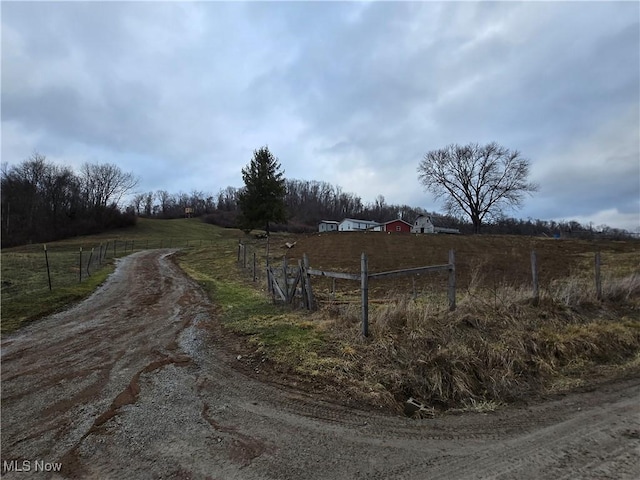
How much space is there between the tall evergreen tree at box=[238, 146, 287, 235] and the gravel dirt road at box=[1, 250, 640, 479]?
4181 centimetres

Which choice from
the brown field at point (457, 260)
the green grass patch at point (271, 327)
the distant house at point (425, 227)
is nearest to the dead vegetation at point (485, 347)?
the green grass patch at point (271, 327)

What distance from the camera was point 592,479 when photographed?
10.5ft

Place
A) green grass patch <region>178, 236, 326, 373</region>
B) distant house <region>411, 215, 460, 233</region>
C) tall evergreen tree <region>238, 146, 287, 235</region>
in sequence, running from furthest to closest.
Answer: distant house <region>411, 215, 460, 233</region>, tall evergreen tree <region>238, 146, 287, 235</region>, green grass patch <region>178, 236, 326, 373</region>

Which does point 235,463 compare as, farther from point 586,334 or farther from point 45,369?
point 586,334

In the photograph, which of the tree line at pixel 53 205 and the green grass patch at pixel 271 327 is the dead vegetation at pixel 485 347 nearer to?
the green grass patch at pixel 271 327

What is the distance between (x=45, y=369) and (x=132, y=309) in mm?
5250

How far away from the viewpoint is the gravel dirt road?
3.36 metres

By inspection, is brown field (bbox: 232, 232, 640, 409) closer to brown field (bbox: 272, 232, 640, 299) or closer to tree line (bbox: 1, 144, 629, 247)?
brown field (bbox: 272, 232, 640, 299)

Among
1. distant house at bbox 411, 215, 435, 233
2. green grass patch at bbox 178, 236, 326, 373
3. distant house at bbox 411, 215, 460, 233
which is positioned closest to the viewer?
green grass patch at bbox 178, 236, 326, 373

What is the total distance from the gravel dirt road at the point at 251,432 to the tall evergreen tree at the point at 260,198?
41.8 meters

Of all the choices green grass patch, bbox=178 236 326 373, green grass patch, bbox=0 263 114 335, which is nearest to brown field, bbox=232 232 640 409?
green grass patch, bbox=178 236 326 373

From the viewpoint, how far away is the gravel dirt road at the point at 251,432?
3355mm

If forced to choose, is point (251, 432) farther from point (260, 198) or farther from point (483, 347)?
point (260, 198)

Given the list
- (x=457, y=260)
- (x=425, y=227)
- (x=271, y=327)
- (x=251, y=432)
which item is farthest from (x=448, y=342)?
(x=425, y=227)
